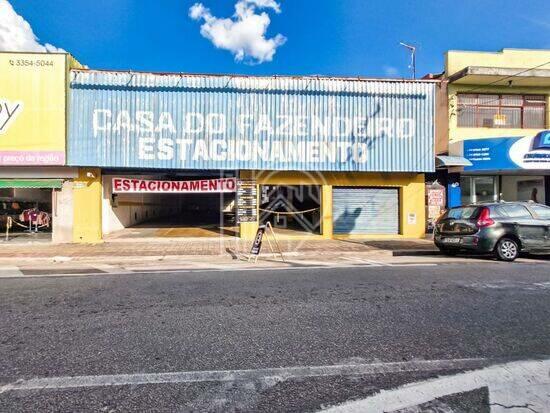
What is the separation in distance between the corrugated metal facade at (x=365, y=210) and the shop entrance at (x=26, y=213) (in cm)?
1102

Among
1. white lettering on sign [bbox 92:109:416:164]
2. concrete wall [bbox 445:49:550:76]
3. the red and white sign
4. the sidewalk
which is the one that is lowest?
the sidewalk

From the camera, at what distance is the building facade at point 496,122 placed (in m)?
17.0

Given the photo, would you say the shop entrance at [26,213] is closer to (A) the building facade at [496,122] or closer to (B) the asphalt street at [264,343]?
(B) the asphalt street at [264,343]

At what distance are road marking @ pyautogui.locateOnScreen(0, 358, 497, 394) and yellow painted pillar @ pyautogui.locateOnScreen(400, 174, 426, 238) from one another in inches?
528

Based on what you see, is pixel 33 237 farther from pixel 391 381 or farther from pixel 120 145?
pixel 391 381

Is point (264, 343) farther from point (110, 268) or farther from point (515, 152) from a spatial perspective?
point (515, 152)

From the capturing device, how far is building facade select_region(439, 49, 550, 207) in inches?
669

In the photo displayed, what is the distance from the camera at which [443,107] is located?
1792cm

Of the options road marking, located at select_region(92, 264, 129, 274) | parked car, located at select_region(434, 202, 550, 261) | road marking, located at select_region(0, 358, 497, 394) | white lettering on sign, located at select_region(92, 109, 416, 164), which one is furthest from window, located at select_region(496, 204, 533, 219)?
road marking, located at select_region(92, 264, 129, 274)

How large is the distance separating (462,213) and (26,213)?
49.6 ft

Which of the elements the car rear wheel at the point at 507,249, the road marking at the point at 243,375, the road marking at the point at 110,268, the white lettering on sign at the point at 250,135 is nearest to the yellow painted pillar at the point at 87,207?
the white lettering on sign at the point at 250,135

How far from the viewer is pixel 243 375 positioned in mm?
3570

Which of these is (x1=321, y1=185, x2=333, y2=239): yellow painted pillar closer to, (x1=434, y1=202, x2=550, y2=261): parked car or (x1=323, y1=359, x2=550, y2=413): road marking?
(x1=434, y1=202, x2=550, y2=261): parked car

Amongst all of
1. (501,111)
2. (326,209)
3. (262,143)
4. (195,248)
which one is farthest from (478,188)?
(195,248)
